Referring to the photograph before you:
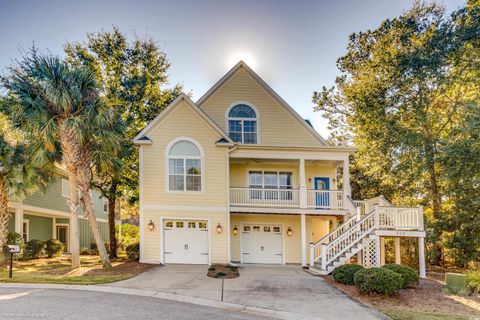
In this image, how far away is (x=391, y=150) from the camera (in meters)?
19.5

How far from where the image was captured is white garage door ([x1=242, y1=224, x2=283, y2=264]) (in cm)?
1748

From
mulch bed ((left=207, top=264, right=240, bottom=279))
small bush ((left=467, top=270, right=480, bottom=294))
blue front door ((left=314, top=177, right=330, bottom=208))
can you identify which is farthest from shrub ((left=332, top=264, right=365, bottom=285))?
blue front door ((left=314, top=177, right=330, bottom=208))

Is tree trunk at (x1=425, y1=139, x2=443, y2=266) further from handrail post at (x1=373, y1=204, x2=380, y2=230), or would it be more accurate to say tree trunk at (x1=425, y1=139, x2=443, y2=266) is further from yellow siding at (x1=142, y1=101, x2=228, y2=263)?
yellow siding at (x1=142, y1=101, x2=228, y2=263)

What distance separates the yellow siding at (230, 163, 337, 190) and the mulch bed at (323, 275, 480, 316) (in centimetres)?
755

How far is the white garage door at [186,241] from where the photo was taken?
15.8 metres

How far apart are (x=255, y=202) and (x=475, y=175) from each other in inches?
427

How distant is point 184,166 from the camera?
52.9 ft

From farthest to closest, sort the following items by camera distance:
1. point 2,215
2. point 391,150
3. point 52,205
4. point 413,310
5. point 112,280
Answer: point 52,205 < point 391,150 < point 2,215 < point 112,280 < point 413,310

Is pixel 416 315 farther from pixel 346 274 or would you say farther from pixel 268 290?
pixel 268 290

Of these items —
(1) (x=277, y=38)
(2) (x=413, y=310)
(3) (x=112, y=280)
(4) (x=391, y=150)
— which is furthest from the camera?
(4) (x=391, y=150)

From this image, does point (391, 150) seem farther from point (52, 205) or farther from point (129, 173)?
point (52, 205)

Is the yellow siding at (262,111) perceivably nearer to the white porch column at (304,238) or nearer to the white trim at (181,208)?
the white porch column at (304,238)

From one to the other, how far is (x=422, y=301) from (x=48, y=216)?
2353 cm

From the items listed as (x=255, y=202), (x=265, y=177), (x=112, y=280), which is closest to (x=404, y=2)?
(x=265, y=177)
